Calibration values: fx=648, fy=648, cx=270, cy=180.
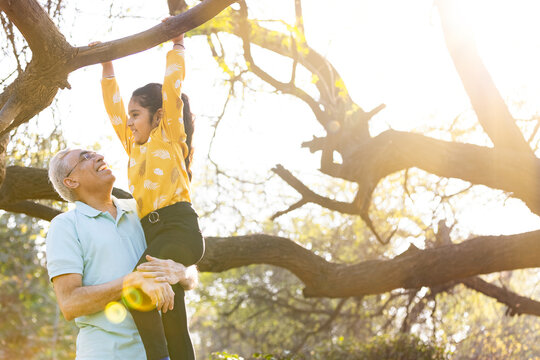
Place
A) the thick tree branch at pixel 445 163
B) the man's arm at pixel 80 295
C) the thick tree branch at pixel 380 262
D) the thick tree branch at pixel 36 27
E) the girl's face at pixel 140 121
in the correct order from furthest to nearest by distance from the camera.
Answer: the thick tree branch at pixel 380 262
the thick tree branch at pixel 445 163
the girl's face at pixel 140 121
the thick tree branch at pixel 36 27
the man's arm at pixel 80 295

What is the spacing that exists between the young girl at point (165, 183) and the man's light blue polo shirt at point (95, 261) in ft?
0.25

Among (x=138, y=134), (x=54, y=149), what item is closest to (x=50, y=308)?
(x=54, y=149)

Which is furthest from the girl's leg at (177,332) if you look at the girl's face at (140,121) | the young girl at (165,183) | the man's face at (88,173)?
the girl's face at (140,121)

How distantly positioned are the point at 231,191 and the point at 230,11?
3466 mm

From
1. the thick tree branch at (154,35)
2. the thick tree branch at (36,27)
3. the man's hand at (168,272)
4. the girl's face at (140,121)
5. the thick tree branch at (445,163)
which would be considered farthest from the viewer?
the thick tree branch at (445,163)

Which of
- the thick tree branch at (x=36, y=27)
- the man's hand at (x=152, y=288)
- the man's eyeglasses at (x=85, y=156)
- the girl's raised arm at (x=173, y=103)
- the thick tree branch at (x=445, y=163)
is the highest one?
the thick tree branch at (x=445, y=163)

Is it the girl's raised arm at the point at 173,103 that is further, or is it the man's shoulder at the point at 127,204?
the girl's raised arm at the point at 173,103

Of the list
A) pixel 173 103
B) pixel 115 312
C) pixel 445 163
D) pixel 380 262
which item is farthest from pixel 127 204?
pixel 380 262

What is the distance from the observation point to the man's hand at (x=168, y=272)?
252 cm

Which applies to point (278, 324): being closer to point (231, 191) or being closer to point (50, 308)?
point (50, 308)

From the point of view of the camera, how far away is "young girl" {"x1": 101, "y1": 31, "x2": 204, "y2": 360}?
2.73m

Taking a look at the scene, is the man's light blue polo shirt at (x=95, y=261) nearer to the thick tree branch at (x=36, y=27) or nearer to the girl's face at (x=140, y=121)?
the girl's face at (x=140, y=121)

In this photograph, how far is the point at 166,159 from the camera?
3035 millimetres

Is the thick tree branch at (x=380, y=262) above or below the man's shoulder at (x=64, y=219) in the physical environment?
above
